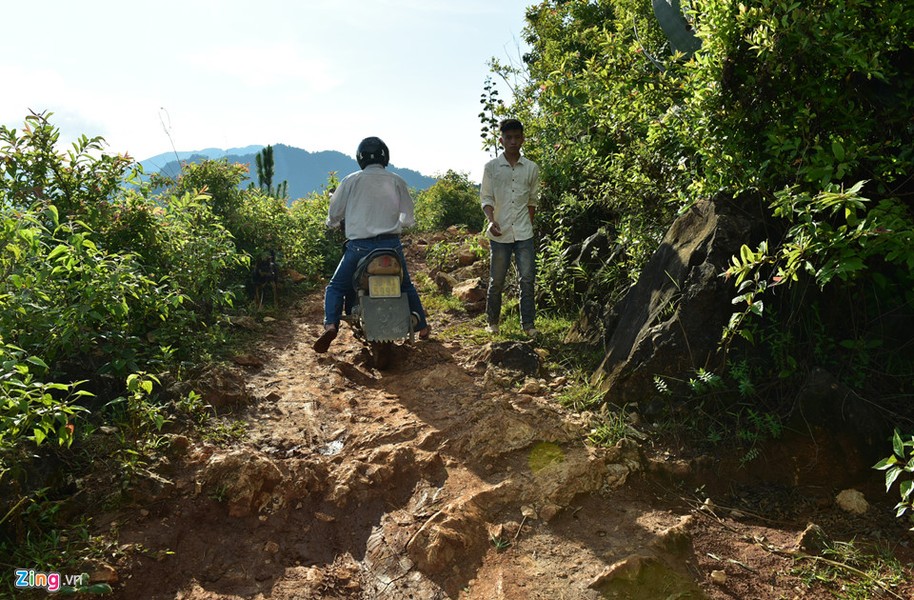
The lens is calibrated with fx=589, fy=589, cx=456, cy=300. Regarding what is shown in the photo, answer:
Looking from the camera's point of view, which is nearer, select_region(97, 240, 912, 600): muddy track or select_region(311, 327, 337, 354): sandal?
select_region(97, 240, 912, 600): muddy track

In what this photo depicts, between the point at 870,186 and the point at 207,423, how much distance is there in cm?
420

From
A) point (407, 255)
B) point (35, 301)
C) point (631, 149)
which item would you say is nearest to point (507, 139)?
point (631, 149)

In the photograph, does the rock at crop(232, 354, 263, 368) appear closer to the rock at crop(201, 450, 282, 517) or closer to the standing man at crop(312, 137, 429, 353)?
the standing man at crop(312, 137, 429, 353)

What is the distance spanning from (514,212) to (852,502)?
355 centimetres

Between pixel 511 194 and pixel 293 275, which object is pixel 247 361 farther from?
pixel 293 275

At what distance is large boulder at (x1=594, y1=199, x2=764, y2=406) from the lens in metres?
3.59

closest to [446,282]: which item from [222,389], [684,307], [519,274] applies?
[519,274]

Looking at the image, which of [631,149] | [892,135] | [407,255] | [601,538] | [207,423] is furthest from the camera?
[407,255]

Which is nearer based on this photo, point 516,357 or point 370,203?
point 516,357

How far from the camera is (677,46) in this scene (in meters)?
5.47

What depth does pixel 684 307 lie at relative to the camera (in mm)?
3652

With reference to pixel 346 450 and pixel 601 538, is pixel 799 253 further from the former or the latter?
pixel 346 450

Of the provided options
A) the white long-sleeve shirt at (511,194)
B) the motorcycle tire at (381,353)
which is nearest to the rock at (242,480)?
the motorcycle tire at (381,353)

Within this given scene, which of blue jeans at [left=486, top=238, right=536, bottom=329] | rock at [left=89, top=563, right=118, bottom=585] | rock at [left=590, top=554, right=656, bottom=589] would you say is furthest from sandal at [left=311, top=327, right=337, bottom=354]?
rock at [left=590, top=554, right=656, bottom=589]
